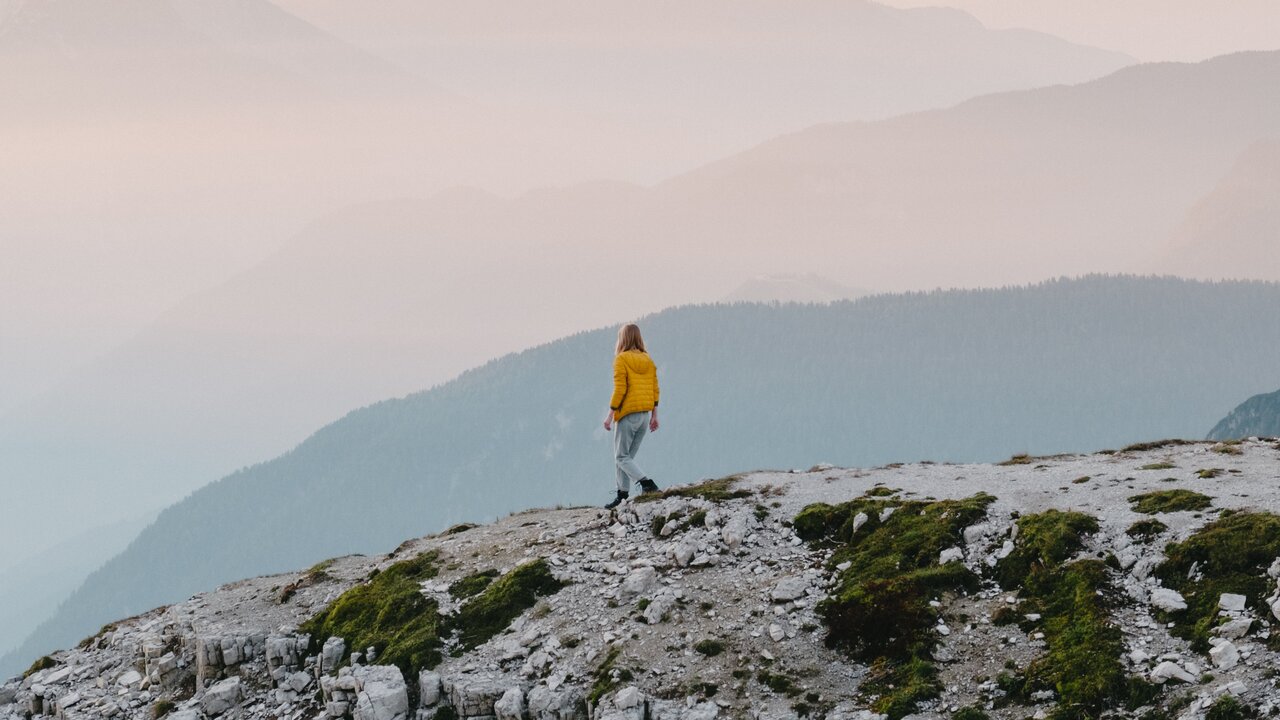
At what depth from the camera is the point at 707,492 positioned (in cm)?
3062

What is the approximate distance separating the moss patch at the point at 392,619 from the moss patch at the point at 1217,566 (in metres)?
16.4

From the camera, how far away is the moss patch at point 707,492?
3022 centimetres

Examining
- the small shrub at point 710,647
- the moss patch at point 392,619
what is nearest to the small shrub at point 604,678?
the small shrub at point 710,647

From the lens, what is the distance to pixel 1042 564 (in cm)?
2264

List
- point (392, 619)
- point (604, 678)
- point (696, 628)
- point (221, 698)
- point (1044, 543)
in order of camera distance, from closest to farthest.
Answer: point (604, 678)
point (1044, 543)
point (696, 628)
point (221, 698)
point (392, 619)

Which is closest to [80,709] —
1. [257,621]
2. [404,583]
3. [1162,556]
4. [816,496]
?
[257,621]

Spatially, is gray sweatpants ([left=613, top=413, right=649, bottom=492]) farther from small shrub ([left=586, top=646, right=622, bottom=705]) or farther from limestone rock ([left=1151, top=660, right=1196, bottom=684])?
limestone rock ([left=1151, top=660, right=1196, bottom=684])

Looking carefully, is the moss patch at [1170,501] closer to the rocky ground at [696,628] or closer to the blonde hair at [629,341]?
the rocky ground at [696,628]

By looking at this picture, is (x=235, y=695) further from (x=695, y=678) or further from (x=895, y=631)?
(x=895, y=631)

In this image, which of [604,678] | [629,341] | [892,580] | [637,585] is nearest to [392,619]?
[637,585]

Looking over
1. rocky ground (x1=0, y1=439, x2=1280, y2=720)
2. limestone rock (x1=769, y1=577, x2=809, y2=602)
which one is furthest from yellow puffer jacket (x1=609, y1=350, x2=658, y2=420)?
limestone rock (x1=769, y1=577, x2=809, y2=602)

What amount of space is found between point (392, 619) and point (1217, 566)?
1954 cm

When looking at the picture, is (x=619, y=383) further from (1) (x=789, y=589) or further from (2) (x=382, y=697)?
(2) (x=382, y=697)

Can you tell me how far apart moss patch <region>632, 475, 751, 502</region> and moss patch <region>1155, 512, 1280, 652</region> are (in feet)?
38.9
